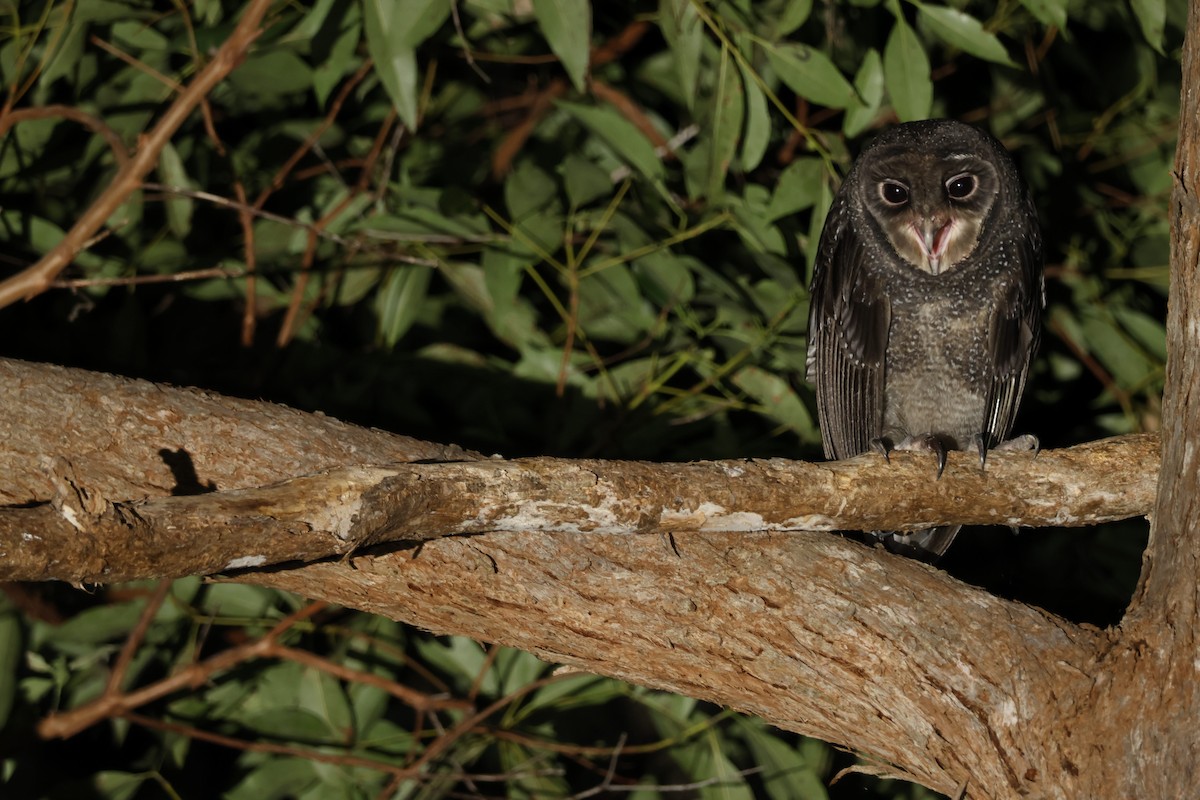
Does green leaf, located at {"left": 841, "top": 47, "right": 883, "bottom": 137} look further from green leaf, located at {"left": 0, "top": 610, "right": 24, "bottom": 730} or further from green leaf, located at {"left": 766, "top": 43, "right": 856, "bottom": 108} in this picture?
green leaf, located at {"left": 0, "top": 610, "right": 24, "bottom": 730}

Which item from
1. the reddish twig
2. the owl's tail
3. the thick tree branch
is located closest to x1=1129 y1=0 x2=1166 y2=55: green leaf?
the owl's tail

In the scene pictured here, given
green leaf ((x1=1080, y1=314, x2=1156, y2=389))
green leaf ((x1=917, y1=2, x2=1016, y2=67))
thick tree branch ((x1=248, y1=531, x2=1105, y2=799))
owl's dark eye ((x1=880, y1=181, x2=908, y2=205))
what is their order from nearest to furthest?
thick tree branch ((x1=248, y1=531, x2=1105, y2=799)), green leaf ((x1=917, y1=2, x2=1016, y2=67)), owl's dark eye ((x1=880, y1=181, x2=908, y2=205)), green leaf ((x1=1080, y1=314, x2=1156, y2=389))

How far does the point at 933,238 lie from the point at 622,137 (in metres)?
0.85

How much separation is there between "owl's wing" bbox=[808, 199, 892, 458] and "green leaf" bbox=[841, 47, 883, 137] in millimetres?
253

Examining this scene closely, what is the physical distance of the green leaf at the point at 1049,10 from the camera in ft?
9.86

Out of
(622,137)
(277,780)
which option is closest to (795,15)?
(622,137)

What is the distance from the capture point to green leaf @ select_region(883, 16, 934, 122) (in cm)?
315

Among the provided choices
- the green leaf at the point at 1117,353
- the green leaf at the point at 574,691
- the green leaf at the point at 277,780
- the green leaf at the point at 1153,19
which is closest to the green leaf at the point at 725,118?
the green leaf at the point at 1153,19

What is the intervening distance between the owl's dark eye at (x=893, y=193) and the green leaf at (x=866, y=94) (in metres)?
0.16

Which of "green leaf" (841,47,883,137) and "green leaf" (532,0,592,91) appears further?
"green leaf" (841,47,883,137)

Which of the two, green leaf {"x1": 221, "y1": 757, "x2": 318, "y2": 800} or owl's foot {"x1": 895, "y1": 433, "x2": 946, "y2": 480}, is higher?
owl's foot {"x1": 895, "y1": 433, "x2": 946, "y2": 480}

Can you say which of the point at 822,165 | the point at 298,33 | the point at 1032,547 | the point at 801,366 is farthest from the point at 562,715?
the point at 298,33

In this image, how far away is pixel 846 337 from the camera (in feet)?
11.2

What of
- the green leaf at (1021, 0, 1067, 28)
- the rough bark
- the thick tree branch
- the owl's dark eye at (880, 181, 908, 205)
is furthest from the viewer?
the owl's dark eye at (880, 181, 908, 205)
